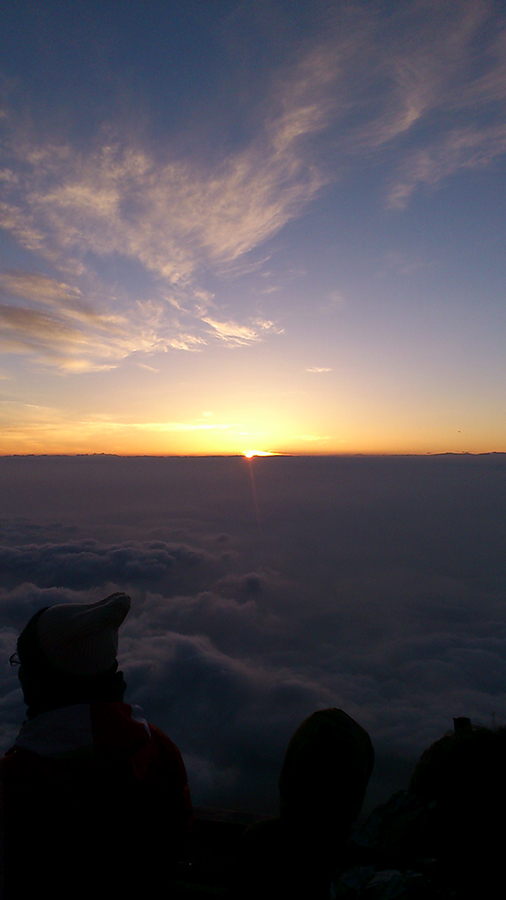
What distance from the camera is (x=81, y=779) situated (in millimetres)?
1318

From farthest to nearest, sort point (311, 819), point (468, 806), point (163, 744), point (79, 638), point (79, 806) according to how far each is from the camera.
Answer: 1. point (311, 819)
2. point (468, 806)
3. point (163, 744)
4. point (79, 638)
5. point (79, 806)

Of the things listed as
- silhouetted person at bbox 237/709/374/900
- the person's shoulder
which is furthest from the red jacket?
silhouetted person at bbox 237/709/374/900

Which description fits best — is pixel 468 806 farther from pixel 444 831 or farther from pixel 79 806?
pixel 79 806

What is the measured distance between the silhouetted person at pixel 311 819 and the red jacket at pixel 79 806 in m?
0.86

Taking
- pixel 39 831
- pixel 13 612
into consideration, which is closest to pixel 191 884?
pixel 39 831

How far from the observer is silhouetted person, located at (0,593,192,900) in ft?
4.23

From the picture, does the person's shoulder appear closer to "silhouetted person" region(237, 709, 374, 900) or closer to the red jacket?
the red jacket

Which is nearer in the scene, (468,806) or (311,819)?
(468,806)

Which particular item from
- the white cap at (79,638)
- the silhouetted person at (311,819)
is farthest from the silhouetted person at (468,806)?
the white cap at (79,638)

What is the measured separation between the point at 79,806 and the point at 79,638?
19.8 inches

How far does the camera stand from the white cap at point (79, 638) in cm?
145

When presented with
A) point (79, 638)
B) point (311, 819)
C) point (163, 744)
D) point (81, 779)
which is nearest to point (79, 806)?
point (81, 779)

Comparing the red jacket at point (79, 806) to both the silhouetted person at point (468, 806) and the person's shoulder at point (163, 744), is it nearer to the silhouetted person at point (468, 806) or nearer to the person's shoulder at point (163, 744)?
the person's shoulder at point (163, 744)

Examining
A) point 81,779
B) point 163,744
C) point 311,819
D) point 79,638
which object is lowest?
point 311,819
